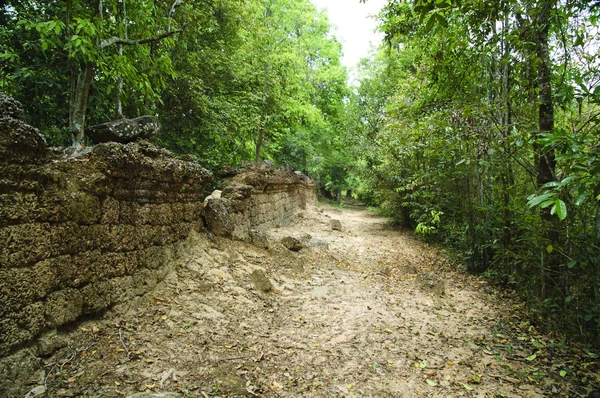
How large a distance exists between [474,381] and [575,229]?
203cm

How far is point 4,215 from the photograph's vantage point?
206 cm

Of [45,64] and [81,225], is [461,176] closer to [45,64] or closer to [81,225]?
[81,225]

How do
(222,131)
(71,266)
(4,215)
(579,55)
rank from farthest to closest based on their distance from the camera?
(222,131) → (579,55) → (71,266) → (4,215)

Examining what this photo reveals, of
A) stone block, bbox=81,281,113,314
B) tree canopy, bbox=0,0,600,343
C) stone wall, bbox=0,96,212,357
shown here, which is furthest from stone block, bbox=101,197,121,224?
tree canopy, bbox=0,0,600,343

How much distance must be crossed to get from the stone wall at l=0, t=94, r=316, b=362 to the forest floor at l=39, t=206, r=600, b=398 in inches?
11.3

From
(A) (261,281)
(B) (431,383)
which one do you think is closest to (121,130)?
(A) (261,281)

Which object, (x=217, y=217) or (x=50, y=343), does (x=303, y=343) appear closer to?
(x=50, y=343)

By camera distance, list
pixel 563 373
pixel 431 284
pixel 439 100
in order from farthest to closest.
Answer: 1. pixel 439 100
2. pixel 431 284
3. pixel 563 373

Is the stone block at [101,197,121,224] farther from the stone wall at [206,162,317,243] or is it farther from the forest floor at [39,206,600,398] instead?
the stone wall at [206,162,317,243]

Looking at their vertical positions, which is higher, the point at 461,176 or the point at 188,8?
the point at 188,8

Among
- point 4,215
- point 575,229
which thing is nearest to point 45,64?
point 4,215

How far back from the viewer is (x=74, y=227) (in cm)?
264

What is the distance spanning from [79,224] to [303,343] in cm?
247

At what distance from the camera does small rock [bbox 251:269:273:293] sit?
15.1ft
